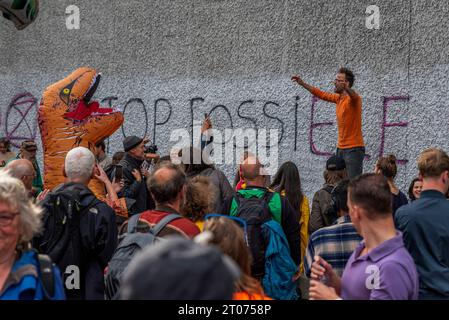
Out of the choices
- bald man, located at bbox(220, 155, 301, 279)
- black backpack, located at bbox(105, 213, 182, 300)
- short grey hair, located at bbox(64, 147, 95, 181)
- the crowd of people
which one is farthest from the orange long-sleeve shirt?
black backpack, located at bbox(105, 213, 182, 300)

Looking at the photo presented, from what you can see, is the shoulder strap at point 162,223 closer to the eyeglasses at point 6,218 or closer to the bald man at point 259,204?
the bald man at point 259,204

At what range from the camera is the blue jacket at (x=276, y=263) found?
6051 millimetres

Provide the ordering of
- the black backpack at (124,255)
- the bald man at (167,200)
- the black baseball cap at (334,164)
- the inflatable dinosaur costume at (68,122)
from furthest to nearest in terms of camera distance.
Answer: the inflatable dinosaur costume at (68,122)
the black baseball cap at (334,164)
the bald man at (167,200)
the black backpack at (124,255)

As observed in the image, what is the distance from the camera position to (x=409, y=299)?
3750mm

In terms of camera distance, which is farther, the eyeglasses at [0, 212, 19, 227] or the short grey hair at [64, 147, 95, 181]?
the short grey hair at [64, 147, 95, 181]

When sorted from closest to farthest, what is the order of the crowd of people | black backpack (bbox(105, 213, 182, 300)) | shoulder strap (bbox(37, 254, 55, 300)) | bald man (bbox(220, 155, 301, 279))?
1. the crowd of people
2. shoulder strap (bbox(37, 254, 55, 300))
3. black backpack (bbox(105, 213, 182, 300))
4. bald man (bbox(220, 155, 301, 279))

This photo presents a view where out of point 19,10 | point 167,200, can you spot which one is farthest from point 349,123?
point 167,200

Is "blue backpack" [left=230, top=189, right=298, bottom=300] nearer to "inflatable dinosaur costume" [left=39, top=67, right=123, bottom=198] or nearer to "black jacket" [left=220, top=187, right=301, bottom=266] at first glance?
"black jacket" [left=220, top=187, right=301, bottom=266]

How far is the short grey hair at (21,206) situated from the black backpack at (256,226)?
2.53 meters

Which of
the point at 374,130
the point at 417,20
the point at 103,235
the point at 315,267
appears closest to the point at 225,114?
the point at 374,130

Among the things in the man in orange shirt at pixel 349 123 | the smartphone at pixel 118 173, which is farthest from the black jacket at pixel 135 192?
the man in orange shirt at pixel 349 123

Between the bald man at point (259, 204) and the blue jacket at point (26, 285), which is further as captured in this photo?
the bald man at point (259, 204)

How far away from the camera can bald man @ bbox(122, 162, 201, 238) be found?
4977 mm

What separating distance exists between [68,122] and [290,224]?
9.04 feet
